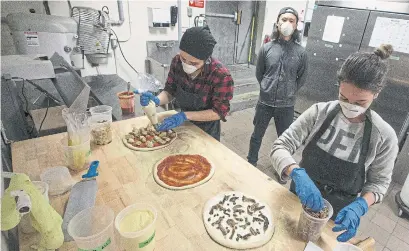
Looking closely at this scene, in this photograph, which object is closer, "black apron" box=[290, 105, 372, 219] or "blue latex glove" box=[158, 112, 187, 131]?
"black apron" box=[290, 105, 372, 219]

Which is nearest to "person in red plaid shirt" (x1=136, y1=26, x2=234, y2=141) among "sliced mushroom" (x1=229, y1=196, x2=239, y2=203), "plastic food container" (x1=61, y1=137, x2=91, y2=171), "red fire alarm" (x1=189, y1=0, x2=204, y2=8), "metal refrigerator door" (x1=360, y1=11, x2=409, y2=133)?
"plastic food container" (x1=61, y1=137, x2=91, y2=171)

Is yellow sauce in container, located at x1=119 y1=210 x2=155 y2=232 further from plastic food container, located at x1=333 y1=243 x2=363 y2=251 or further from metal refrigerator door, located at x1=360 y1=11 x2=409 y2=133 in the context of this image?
metal refrigerator door, located at x1=360 y1=11 x2=409 y2=133

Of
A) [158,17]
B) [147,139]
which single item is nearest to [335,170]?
[147,139]

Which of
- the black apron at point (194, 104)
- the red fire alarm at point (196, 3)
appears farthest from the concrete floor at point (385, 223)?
the red fire alarm at point (196, 3)

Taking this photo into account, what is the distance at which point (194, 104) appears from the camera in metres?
1.85

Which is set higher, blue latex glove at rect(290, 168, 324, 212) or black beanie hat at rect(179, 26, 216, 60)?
black beanie hat at rect(179, 26, 216, 60)

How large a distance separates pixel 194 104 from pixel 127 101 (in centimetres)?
59

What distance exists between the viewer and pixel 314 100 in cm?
394

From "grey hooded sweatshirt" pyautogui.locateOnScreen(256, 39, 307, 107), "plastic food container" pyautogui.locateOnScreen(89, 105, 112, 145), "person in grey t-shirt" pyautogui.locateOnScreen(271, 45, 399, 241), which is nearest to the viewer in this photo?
"person in grey t-shirt" pyautogui.locateOnScreen(271, 45, 399, 241)

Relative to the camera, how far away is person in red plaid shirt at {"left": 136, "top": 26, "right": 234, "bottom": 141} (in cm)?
159

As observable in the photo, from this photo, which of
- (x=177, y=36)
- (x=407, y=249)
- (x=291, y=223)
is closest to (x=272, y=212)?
(x=291, y=223)

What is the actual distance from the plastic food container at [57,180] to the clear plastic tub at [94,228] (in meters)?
0.34

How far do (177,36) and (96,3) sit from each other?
144 cm

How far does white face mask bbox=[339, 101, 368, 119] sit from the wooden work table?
50 centimetres
